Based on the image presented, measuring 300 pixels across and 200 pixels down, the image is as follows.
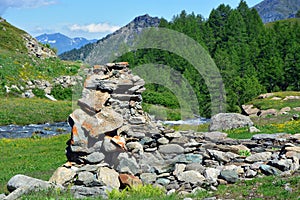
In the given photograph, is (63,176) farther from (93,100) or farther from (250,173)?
(250,173)

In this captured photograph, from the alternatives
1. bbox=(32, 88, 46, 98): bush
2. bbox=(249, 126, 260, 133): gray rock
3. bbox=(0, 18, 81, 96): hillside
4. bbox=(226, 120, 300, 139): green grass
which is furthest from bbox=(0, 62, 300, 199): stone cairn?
bbox=(32, 88, 46, 98): bush

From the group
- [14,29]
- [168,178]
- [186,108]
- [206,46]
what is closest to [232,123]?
[168,178]

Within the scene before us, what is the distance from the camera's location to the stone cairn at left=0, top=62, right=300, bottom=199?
53.8 ft

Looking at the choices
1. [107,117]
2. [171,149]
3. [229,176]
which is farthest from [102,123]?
[229,176]

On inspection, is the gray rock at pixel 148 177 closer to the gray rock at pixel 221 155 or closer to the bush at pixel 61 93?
the gray rock at pixel 221 155

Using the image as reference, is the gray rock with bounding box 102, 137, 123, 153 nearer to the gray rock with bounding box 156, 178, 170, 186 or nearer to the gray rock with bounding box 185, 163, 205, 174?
the gray rock with bounding box 156, 178, 170, 186

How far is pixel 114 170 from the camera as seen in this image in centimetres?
1745

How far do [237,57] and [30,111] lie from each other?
4566 centimetres

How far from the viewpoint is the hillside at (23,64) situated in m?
64.1

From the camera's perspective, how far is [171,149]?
20.1m

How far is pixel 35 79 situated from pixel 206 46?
4166cm

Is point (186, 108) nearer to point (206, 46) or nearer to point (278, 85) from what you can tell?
point (278, 85)

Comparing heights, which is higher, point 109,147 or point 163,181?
point 109,147

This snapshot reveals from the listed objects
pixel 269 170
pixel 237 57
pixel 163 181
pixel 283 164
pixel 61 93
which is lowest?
pixel 163 181
